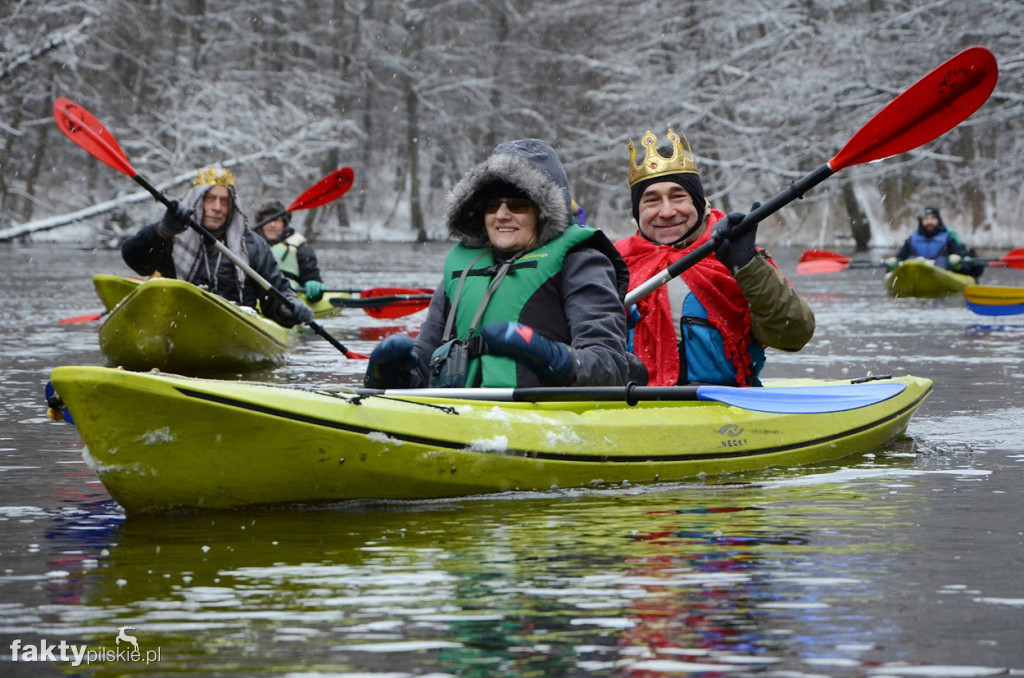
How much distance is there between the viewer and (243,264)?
916cm

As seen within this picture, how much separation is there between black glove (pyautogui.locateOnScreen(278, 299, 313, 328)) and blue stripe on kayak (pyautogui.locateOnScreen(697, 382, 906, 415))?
396cm

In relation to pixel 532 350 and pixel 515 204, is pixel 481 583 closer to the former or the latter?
pixel 532 350

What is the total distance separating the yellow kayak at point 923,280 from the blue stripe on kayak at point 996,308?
136 inches

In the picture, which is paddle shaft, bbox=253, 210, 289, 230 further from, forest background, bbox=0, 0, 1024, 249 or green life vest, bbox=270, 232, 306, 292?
forest background, bbox=0, 0, 1024, 249

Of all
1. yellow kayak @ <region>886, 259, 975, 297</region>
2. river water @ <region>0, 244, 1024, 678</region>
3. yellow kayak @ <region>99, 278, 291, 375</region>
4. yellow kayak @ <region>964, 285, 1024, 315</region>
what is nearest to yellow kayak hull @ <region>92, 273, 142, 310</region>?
yellow kayak @ <region>99, 278, 291, 375</region>

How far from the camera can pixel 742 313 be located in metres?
5.79

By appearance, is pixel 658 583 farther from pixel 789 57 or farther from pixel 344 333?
pixel 789 57

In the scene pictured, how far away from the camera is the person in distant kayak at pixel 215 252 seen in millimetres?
9398

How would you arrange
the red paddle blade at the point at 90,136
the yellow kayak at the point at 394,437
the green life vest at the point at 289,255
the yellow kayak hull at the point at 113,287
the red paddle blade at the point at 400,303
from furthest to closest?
the green life vest at the point at 289,255
the red paddle blade at the point at 400,303
the yellow kayak hull at the point at 113,287
the red paddle blade at the point at 90,136
the yellow kayak at the point at 394,437

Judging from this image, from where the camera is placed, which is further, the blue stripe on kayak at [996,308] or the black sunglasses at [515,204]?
the blue stripe on kayak at [996,308]

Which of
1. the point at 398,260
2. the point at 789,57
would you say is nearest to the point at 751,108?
the point at 789,57

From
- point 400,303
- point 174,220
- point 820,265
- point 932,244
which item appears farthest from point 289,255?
point 932,244

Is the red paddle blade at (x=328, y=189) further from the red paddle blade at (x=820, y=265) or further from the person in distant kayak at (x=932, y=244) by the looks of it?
the person in distant kayak at (x=932, y=244)

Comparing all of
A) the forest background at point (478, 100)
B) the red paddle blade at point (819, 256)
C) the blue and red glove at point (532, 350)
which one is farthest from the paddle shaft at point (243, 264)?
the forest background at point (478, 100)
